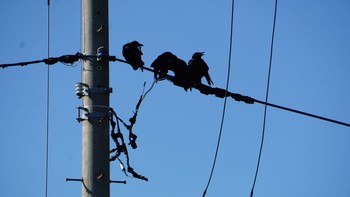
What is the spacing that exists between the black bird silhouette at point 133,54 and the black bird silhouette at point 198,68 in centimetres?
107

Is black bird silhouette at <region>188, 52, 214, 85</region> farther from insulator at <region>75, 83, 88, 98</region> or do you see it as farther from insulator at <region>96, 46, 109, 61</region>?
insulator at <region>75, 83, 88, 98</region>

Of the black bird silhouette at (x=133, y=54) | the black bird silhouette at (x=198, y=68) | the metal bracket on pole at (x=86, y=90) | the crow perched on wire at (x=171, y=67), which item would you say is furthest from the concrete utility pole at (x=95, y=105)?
the black bird silhouette at (x=198, y=68)

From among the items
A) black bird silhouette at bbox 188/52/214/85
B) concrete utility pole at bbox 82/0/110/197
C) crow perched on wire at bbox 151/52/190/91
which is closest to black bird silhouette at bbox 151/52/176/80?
crow perched on wire at bbox 151/52/190/91

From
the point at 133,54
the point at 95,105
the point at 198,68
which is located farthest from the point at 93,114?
the point at 198,68

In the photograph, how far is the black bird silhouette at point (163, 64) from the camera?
8547mm

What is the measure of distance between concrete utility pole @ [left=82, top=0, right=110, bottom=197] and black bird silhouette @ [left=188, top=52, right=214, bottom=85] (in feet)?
7.23

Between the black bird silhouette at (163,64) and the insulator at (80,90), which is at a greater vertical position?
the black bird silhouette at (163,64)

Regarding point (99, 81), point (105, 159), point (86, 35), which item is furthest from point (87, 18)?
point (105, 159)

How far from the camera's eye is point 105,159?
6.80 meters

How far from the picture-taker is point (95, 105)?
22.8 ft

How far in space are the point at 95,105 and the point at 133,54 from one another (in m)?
1.48

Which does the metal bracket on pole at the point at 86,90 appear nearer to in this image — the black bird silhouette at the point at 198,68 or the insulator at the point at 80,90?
the insulator at the point at 80,90

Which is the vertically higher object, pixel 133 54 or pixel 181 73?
pixel 133 54

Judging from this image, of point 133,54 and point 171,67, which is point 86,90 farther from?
point 171,67
